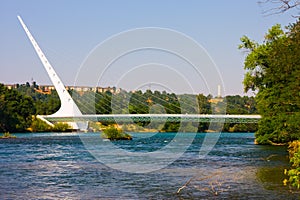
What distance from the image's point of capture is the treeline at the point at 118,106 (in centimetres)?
8044

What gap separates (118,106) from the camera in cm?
8819

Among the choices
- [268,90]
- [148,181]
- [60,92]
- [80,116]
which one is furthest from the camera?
[60,92]

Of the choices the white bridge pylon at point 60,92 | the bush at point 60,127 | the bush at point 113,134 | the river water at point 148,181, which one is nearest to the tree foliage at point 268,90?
the river water at point 148,181

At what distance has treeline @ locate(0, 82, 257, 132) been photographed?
264 ft

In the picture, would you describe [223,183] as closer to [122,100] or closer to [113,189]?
[113,189]

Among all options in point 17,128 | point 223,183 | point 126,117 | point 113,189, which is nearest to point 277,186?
point 223,183

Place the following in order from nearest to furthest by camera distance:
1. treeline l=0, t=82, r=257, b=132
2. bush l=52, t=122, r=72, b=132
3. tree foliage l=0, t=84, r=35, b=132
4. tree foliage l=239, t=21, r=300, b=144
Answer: tree foliage l=239, t=21, r=300, b=144, tree foliage l=0, t=84, r=35, b=132, treeline l=0, t=82, r=257, b=132, bush l=52, t=122, r=72, b=132

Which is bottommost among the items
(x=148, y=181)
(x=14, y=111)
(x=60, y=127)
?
(x=148, y=181)

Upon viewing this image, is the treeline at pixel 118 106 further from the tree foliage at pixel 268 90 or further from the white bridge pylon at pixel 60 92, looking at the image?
the tree foliage at pixel 268 90

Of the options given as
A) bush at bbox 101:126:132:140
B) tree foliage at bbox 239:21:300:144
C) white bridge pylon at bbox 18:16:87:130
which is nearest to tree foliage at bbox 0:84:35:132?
white bridge pylon at bbox 18:16:87:130

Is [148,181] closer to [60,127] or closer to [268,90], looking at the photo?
[268,90]

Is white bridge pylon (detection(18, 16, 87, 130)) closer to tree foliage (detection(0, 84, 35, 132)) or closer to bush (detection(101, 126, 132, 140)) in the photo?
tree foliage (detection(0, 84, 35, 132))

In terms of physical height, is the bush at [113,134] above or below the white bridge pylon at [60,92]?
below

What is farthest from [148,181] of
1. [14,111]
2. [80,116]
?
[14,111]
